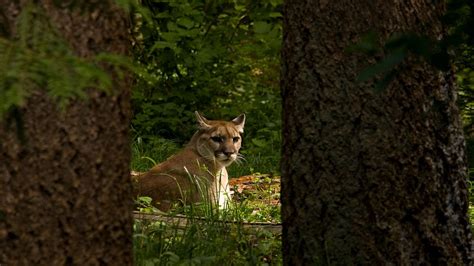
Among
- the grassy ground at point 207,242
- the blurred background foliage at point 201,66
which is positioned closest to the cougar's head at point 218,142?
the grassy ground at point 207,242

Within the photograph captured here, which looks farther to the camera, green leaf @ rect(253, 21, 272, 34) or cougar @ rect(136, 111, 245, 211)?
green leaf @ rect(253, 21, 272, 34)

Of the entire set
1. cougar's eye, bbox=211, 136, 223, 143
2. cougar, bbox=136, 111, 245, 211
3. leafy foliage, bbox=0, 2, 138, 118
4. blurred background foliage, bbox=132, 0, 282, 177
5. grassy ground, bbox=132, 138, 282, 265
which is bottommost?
grassy ground, bbox=132, 138, 282, 265

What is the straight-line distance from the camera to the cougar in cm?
884

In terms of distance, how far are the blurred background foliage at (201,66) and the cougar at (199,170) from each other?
2.95m

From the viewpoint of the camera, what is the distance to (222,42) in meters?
14.7

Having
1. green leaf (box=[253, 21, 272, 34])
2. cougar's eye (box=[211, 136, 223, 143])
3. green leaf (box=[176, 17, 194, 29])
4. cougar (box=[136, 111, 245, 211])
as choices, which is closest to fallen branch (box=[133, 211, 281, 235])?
cougar (box=[136, 111, 245, 211])

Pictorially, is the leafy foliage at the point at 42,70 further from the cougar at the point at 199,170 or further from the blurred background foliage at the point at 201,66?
the blurred background foliage at the point at 201,66

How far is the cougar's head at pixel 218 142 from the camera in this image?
396 inches

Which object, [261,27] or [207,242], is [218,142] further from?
[207,242]

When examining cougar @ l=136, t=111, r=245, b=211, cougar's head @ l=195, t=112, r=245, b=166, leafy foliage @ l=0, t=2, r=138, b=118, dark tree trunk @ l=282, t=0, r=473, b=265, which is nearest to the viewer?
leafy foliage @ l=0, t=2, r=138, b=118

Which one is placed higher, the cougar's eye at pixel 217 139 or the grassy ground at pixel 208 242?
the cougar's eye at pixel 217 139

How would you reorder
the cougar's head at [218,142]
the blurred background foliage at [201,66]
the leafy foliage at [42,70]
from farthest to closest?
the blurred background foliage at [201,66] < the cougar's head at [218,142] < the leafy foliage at [42,70]

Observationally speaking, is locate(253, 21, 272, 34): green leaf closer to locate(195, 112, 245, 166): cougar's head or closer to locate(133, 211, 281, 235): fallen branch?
locate(195, 112, 245, 166): cougar's head

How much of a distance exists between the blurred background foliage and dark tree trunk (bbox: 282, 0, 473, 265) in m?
7.74
